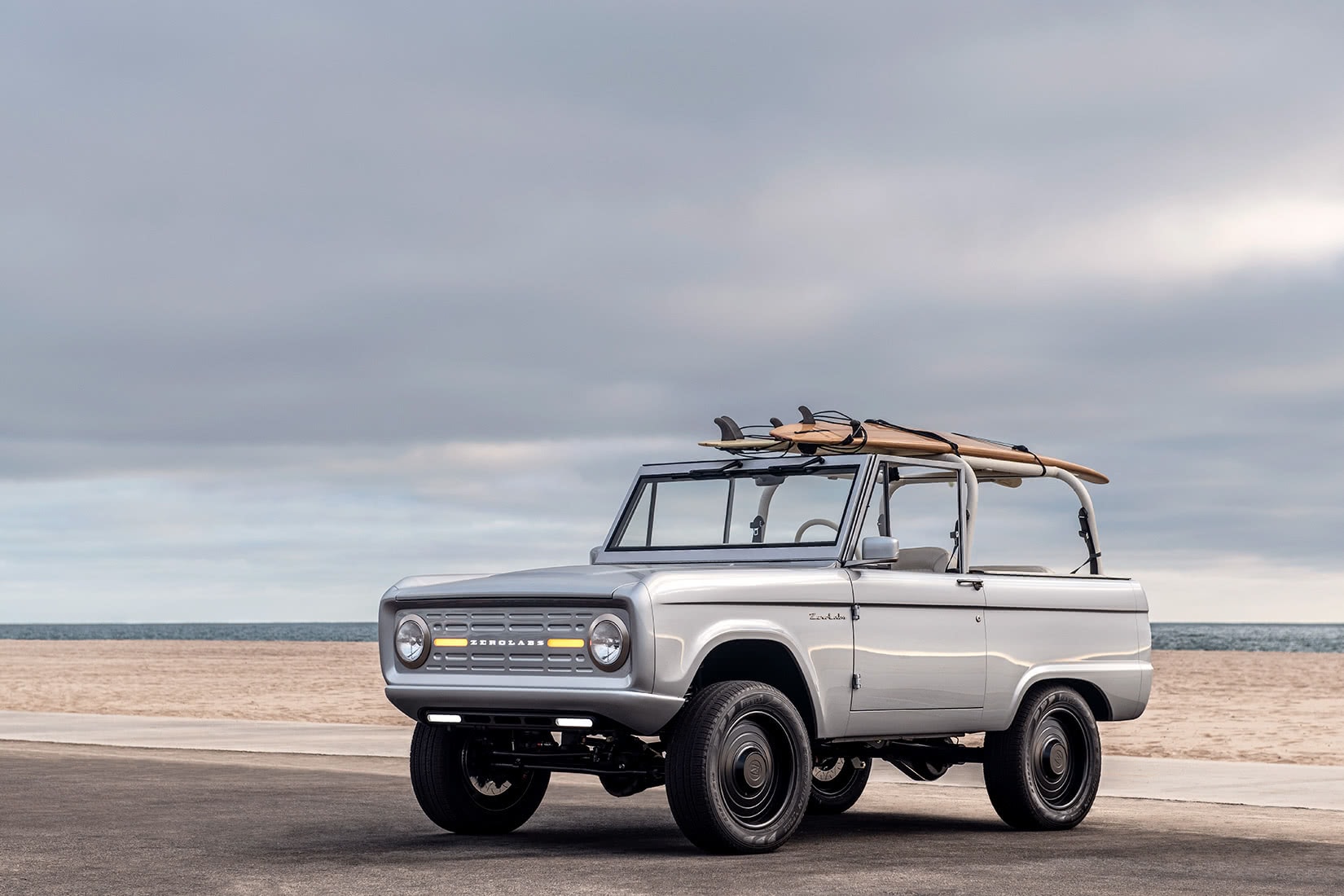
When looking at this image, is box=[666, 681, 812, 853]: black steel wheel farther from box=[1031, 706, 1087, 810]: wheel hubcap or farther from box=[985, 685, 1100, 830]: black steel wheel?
box=[1031, 706, 1087, 810]: wheel hubcap

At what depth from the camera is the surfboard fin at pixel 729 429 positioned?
37.8ft

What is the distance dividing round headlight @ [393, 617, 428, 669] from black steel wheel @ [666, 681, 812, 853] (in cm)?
165

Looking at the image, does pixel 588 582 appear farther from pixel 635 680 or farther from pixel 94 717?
pixel 94 717

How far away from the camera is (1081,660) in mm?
11734

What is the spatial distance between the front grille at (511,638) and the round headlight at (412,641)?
40mm

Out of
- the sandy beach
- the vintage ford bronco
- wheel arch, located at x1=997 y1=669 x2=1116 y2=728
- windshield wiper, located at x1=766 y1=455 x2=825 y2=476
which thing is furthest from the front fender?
the sandy beach

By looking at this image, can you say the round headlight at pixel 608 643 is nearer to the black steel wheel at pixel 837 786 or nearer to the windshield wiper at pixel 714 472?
the windshield wiper at pixel 714 472

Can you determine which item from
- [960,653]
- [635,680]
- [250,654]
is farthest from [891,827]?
[250,654]

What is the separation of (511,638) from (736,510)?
2131mm

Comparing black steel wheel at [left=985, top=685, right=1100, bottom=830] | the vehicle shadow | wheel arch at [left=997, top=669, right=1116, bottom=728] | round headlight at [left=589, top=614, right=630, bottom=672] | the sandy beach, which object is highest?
round headlight at [left=589, top=614, right=630, bottom=672]

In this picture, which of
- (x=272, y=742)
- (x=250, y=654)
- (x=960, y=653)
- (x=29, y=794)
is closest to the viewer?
(x=960, y=653)

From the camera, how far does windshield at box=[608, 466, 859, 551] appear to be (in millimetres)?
10852

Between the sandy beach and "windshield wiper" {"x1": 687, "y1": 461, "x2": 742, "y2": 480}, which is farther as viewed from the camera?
the sandy beach

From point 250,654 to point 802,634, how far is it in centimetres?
5624
